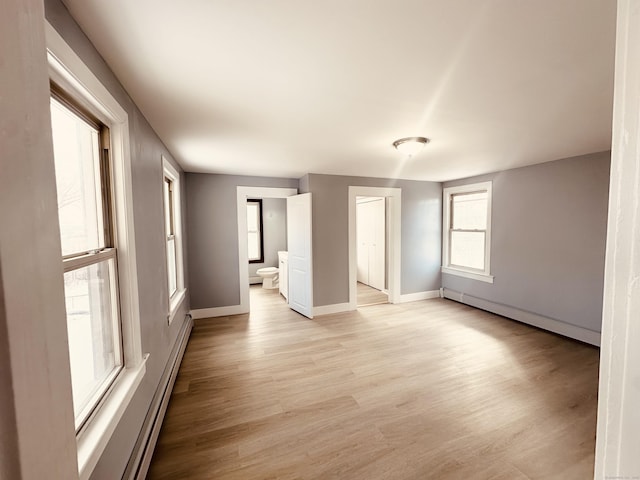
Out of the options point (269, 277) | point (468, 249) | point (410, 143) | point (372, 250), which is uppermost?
point (410, 143)

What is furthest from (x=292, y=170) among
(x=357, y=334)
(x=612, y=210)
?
(x=612, y=210)

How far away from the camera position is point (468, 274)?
15.4 feet

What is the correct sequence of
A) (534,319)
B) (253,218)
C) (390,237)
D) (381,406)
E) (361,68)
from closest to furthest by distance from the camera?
(361,68)
(381,406)
(534,319)
(390,237)
(253,218)

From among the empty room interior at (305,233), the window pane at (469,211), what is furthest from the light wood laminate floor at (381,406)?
the window pane at (469,211)

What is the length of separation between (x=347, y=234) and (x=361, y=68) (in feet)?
10.1

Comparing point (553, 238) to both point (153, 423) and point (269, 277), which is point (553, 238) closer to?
point (153, 423)

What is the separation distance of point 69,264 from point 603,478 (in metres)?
1.65

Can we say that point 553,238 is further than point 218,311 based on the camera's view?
No

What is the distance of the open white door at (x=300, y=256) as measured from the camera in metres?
4.04

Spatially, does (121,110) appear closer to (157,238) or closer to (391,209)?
(157,238)

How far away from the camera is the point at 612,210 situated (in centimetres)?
44

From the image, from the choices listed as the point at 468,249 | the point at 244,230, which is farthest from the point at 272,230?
the point at 468,249

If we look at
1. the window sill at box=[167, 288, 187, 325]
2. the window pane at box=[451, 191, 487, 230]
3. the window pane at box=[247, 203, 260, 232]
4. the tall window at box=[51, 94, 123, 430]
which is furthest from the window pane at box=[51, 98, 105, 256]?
the window pane at box=[247, 203, 260, 232]

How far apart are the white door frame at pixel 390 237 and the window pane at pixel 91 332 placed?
3.35 m
